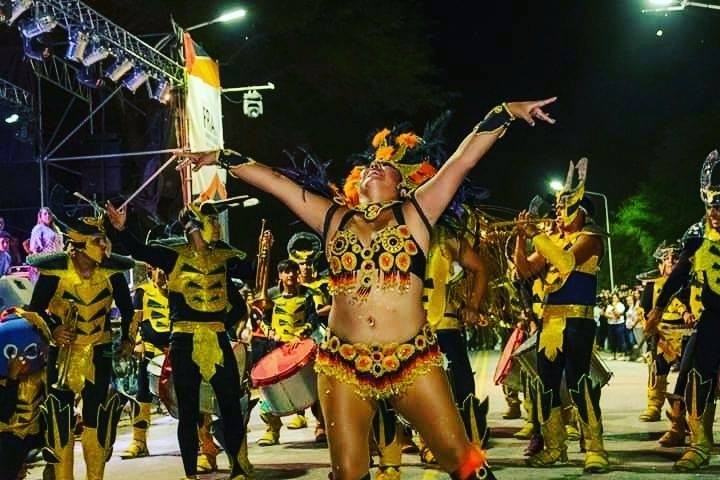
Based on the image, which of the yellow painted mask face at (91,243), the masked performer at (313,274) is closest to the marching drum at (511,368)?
the masked performer at (313,274)

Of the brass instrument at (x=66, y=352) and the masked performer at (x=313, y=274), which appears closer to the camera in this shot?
the brass instrument at (x=66, y=352)

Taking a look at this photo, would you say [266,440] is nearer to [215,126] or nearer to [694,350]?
[694,350]

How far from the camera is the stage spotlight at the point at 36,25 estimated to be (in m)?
14.3

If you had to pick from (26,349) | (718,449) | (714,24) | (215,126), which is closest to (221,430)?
(26,349)

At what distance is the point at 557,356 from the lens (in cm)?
848

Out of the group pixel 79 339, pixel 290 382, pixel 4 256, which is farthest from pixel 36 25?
pixel 79 339

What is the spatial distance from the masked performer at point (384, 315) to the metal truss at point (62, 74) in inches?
552

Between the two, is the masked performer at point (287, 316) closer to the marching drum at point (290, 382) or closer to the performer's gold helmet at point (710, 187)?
the marching drum at point (290, 382)

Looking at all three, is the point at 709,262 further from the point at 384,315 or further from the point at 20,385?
the point at 20,385

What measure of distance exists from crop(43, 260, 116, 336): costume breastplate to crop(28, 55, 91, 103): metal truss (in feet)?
36.8

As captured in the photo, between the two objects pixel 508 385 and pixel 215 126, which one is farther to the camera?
pixel 215 126

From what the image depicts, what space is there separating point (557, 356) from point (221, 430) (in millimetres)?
2662

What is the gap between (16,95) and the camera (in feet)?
63.4

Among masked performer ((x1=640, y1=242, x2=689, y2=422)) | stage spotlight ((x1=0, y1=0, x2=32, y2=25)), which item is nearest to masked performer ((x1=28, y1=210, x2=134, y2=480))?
masked performer ((x1=640, y1=242, x2=689, y2=422))
